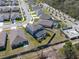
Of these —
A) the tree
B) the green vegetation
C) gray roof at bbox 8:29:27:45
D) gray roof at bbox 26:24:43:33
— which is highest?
the green vegetation

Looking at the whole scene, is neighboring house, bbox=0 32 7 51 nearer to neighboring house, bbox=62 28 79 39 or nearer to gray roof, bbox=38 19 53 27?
gray roof, bbox=38 19 53 27

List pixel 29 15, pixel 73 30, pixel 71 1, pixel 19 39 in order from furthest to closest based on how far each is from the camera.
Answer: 1. pixel 71 1
2. pixel 29 15
3. pixel 73 30
4. pixel 19 39

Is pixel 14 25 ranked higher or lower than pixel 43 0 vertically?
lower

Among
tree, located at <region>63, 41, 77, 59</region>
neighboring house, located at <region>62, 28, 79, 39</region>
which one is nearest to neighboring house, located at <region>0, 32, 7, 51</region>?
tree, located at <region>63, 41, 77, 59</region>

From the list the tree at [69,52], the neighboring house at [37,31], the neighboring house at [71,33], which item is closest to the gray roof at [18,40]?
the neighboring house at [37,31]

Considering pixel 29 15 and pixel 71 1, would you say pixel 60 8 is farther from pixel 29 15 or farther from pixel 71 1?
pixel 29 15

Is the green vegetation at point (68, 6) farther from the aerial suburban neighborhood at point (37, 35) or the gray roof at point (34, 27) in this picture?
the gray roof at point (34, 27)

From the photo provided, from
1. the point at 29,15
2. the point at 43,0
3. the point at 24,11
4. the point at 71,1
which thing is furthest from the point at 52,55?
the point at 43,0
